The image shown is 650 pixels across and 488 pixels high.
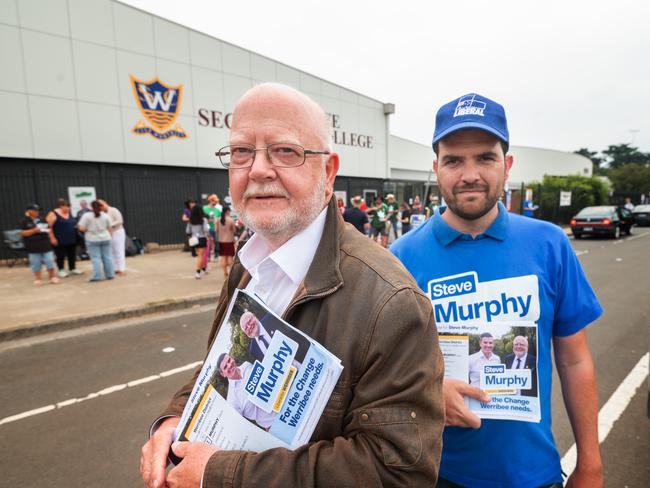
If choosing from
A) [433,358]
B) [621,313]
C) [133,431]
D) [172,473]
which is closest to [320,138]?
[433,358]

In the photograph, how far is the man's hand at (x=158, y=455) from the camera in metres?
1.09

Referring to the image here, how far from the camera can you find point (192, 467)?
3.27 ft

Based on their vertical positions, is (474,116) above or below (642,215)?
above

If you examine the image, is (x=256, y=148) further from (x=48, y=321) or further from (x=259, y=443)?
(x=48, y=321)

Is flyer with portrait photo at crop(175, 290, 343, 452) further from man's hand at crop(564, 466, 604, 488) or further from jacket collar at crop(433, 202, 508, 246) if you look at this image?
man's hand at crop(564, 466, 604, 488)

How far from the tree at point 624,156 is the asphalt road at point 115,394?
332 ft

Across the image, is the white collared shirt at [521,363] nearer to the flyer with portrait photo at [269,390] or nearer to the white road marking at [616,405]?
the flyer with portrait photo at [269,390]

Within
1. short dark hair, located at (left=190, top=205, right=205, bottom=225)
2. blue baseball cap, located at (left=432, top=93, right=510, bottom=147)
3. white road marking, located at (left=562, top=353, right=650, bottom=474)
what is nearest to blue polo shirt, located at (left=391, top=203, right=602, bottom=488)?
blue baseball cap, located at (left=432, top=93, right=510, bottom=147)

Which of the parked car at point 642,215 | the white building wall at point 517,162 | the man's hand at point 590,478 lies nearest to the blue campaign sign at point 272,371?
the man's hand at point 590,478

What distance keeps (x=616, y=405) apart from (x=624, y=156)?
10635 centimetres

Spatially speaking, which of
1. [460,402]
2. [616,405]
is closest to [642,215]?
[616,405]

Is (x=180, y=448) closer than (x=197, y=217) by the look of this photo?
Yes

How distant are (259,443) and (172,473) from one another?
24 centimetres

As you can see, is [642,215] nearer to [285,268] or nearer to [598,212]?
[598,212]
